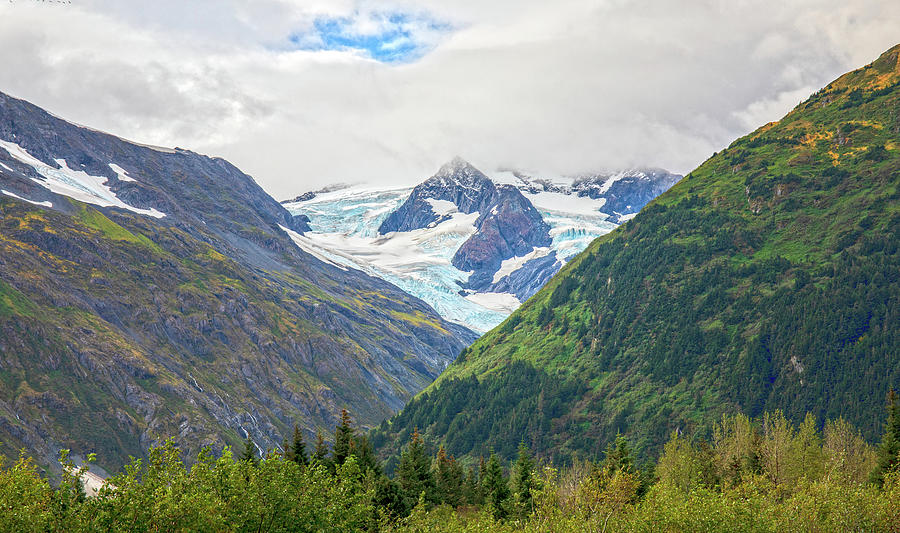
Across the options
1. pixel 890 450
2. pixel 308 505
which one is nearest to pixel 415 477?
pixel 308 505

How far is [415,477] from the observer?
124 m

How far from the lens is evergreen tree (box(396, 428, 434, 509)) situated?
395ft

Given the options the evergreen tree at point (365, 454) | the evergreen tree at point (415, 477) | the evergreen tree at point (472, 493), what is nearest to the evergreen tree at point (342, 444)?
the evergreen tree at point (365, 454)

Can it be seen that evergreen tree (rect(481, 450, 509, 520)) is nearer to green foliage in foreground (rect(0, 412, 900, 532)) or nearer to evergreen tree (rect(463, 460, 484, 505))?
evergreen tree (rect(463, 460, 484, 505))

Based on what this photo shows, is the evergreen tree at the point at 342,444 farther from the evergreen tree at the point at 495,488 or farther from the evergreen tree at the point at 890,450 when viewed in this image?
the evergreen tree at the point at 890,450

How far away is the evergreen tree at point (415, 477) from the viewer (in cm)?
12031

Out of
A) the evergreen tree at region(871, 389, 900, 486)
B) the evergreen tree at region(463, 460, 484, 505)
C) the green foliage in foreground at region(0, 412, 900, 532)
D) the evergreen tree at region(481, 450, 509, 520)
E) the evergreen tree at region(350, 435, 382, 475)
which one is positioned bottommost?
the evergreen tree at region(463, 460, 484, 505)

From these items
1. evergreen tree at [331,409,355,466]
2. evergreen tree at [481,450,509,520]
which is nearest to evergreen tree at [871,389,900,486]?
evergreen tree at [481,450,509,520]

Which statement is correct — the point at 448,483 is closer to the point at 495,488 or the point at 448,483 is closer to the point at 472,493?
the point at 472,493

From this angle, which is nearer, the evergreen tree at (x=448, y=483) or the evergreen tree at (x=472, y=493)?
the evergreen tree at (x=448, y=483)

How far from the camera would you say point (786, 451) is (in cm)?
14050

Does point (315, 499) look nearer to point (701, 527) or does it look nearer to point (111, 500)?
point (111, 500)

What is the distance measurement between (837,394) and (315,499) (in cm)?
16794

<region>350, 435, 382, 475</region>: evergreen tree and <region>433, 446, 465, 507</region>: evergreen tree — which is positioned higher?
<region>350, 435, 382, 475</region>: evergreen tree
